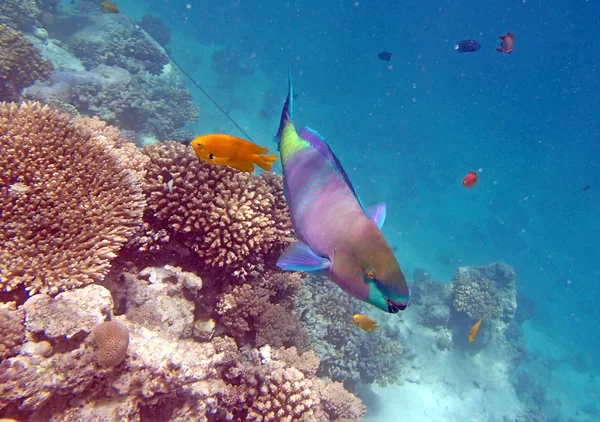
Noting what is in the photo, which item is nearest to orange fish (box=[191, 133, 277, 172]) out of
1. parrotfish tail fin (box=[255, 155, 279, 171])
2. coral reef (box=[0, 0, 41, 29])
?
parrotfish tail fin (box=[255, 155, 279, 171])

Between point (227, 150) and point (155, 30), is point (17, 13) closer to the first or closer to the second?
point (155, 30)

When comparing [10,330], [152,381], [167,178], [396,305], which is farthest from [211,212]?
[396,305]

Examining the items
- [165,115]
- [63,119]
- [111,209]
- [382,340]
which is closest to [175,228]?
[111,209]

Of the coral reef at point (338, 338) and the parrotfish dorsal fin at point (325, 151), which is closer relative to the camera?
the parrotfish dorsal fin at point (325, 151)

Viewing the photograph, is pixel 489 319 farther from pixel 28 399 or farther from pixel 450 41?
pixel 450 41

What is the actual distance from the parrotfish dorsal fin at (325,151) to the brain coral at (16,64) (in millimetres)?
10562

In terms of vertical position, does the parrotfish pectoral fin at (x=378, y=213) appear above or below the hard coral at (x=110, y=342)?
above

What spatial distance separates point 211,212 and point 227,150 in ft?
3.43

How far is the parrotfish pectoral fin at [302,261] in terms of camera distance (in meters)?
1.31

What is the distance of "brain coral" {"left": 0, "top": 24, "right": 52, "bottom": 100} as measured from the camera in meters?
8.64

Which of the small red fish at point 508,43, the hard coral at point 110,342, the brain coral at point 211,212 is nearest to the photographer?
the hard coral at point 110,342

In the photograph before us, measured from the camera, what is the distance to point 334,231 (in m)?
1.39

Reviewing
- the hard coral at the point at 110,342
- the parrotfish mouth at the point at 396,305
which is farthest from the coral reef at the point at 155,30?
the parrotfish mouth at the point at 396,305

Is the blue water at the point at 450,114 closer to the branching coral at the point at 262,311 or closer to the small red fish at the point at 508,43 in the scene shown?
the small red fish at the point at 508,43
